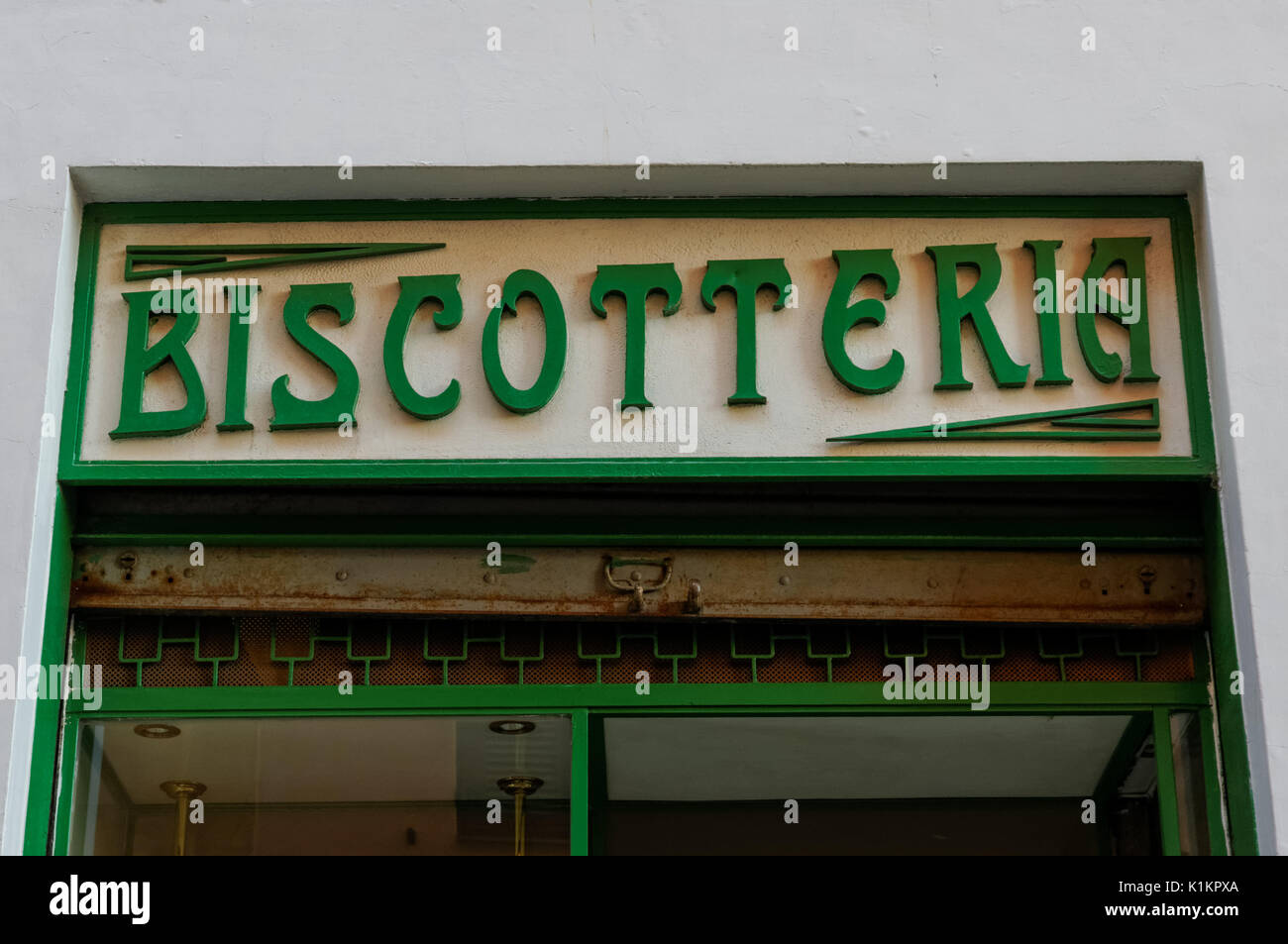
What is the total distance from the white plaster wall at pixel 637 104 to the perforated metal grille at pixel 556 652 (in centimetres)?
97

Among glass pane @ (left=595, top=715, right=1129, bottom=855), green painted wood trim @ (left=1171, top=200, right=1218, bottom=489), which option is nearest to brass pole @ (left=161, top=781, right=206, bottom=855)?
glass pane @ (left=595, top=715, right=1129, bottom=855)

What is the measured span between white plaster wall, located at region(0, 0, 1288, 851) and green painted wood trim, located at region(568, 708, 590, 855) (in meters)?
1.86

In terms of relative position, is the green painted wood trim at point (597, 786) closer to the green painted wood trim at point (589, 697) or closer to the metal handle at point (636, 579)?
the green painted wood trim at point (589, 697)

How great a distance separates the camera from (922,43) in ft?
23.7

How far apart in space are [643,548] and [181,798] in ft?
5.73

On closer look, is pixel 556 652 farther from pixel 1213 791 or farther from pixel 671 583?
pixel 1213 791

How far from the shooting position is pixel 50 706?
22.0ft

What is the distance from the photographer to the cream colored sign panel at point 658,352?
6.88 metres

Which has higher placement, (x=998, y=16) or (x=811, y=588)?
(x=998, y=16)
